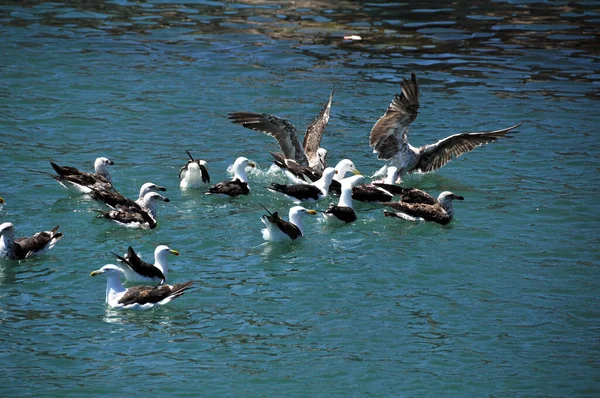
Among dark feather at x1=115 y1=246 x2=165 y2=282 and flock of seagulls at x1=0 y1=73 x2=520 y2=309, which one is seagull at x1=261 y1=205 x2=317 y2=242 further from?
dark feather at x1=115 y1=246 x2=165 y2=282

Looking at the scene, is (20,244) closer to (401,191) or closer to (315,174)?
(315,174)

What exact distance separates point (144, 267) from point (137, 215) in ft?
7.13

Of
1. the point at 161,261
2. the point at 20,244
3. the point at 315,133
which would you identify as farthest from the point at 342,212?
the point at 20,244

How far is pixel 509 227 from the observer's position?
50.3 ft

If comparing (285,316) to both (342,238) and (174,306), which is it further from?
(342,238)

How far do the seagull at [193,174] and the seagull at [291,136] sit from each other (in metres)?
1.42

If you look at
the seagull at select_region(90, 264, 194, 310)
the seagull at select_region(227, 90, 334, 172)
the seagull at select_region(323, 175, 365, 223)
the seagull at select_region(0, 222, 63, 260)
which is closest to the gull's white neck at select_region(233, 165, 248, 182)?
the seagull at select_region(227, 90, 334, 172)

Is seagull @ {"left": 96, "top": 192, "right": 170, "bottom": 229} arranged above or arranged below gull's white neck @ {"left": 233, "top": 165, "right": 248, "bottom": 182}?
below

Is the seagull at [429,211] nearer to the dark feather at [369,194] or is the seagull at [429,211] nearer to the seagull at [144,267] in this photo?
the dark feather at [369,194]

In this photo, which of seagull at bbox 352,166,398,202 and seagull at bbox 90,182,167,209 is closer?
seagull at bbox 90,182,167,209

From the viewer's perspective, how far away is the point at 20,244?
13.6 metres

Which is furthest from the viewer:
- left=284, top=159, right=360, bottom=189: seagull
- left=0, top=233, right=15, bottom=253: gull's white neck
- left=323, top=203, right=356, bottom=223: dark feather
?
left=284, top=159, right=360, bottom=189: seagull

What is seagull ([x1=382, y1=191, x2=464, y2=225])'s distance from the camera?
607 inches

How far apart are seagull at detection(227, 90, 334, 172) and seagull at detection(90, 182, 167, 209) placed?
2663 mm
